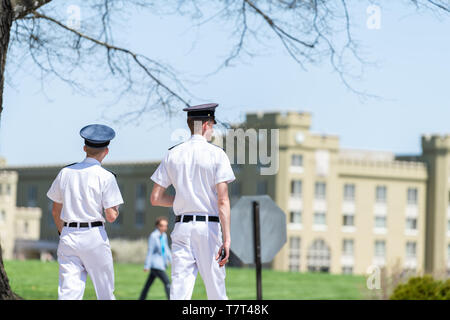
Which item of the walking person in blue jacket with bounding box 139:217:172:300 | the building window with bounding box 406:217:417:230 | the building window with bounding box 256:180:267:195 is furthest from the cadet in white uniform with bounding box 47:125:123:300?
the building window with bounding box 406:217:417:230

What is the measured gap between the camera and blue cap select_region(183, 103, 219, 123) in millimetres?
6824

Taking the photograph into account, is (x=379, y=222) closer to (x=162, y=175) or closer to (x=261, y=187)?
(x=261, y=187)

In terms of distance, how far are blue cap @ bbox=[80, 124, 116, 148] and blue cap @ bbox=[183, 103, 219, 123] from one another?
63 cm

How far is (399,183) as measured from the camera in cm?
11819

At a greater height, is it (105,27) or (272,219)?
(105,27)

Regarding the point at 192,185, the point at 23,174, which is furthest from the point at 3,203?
the point at 192,185

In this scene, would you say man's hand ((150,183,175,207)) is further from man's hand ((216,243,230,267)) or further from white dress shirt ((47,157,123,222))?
man's hand ((216,243,230,267))

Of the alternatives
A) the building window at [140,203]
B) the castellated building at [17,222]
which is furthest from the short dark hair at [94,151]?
the castellated building at [17,222]

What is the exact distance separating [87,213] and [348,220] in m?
110

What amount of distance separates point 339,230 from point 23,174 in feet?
150

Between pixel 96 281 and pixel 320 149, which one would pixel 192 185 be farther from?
pixel 320 149

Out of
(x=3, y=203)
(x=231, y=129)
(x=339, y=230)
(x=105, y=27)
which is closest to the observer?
(x=231, y=129)

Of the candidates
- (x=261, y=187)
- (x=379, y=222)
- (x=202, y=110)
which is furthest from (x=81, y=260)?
(x=379, y=222)

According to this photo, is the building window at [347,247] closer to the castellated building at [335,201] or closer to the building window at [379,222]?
the castellated building at [335,201]
